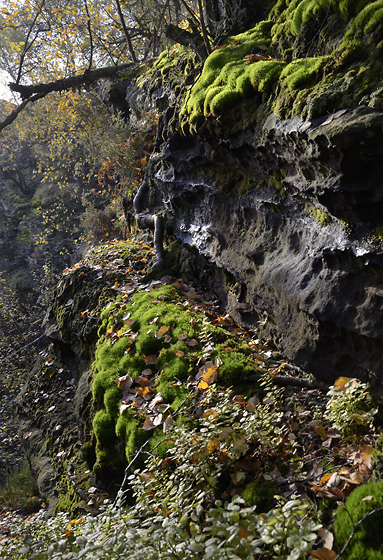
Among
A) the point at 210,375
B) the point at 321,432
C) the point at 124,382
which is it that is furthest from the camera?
the point at 124,382

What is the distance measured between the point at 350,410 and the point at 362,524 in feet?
2.90

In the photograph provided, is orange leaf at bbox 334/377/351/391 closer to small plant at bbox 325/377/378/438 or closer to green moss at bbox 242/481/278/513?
small plant at bbox 325/377/378/438

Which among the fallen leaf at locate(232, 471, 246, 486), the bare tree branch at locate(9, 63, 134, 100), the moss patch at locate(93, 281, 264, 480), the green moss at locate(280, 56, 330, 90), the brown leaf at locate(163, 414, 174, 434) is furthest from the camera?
the bare tree branch at locate(9, 63, 134, 100)

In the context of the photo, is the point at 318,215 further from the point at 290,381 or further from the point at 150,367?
the point at 150,367

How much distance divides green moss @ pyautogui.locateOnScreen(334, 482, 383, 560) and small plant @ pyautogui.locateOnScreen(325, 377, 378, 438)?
66 centimetres

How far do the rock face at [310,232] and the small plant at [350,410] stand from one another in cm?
23

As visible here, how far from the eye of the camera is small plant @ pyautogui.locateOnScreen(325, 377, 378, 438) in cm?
239

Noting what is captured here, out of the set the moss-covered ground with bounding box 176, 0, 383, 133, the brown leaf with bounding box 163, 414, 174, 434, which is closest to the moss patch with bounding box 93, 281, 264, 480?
the brown leaf with bounding box 163, 414, 174, 434

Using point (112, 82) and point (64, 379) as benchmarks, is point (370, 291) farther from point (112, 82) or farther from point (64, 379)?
point (112, 82)

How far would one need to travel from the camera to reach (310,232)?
3111mm

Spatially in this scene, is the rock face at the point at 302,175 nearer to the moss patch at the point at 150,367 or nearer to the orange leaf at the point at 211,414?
the moss patch at the point at 150,367

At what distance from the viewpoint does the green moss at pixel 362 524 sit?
61.2 inches

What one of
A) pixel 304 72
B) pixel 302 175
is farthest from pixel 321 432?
pixel 304 72

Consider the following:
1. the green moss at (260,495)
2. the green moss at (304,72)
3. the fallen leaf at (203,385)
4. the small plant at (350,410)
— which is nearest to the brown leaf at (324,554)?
the green moss at (260,495)
